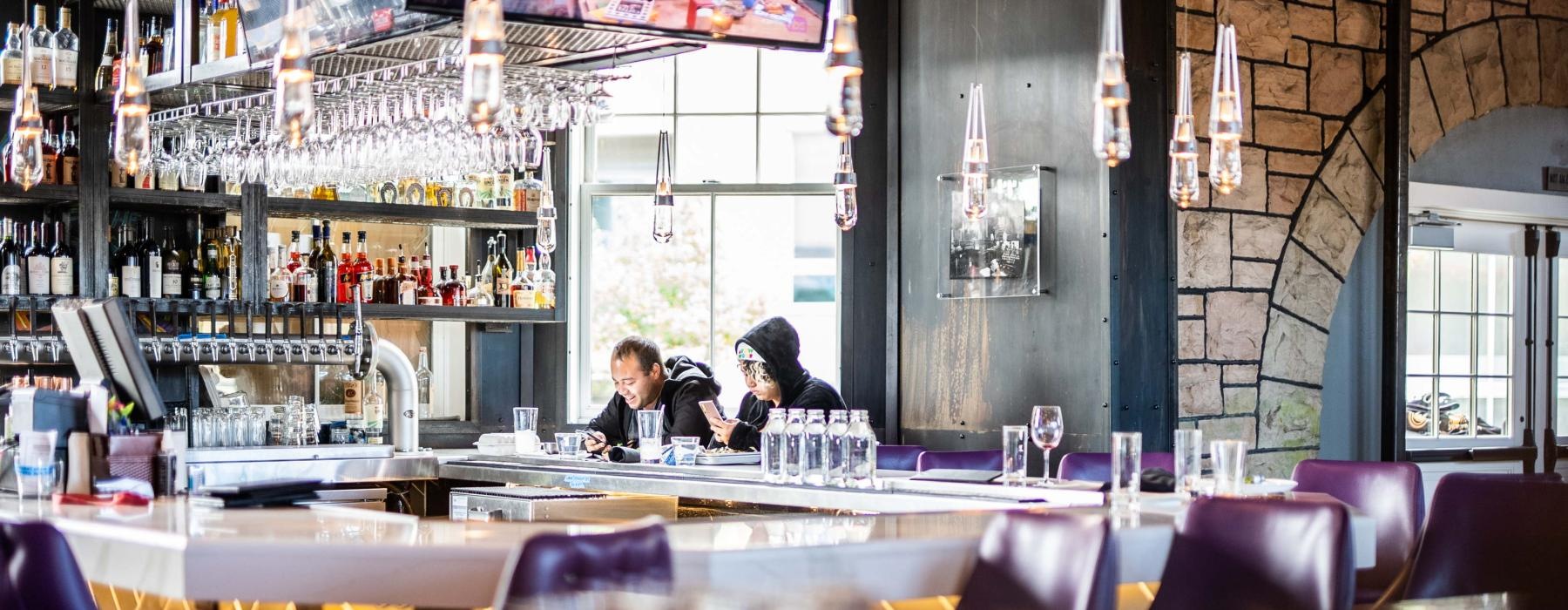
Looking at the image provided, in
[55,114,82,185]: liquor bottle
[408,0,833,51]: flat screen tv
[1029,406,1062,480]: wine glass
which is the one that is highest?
[408,0,833,51]: flat screen tv

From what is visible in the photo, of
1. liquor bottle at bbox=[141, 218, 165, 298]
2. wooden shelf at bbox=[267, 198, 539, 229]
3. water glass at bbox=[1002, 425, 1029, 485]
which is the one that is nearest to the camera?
water glass at bbox=[1002, 425, 1029, 485]

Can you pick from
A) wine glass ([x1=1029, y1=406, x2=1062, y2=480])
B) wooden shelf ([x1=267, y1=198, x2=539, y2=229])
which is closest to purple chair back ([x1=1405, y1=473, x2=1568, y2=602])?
wine glass ([x1=1029, y1=406, x2=1062, y2=480])

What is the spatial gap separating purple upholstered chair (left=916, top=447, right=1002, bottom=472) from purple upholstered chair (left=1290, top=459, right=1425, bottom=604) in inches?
46.2

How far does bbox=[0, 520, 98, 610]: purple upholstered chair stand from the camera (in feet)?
10.7

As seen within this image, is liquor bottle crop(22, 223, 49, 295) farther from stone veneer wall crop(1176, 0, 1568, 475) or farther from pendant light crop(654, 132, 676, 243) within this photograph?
stone veneer wall crop(1176, 0, 1568, 475)

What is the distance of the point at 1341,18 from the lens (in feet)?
24.2

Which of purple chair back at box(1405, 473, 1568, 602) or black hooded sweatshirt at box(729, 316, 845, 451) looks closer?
purple chair back at box(1405, 473, 1568, 602)

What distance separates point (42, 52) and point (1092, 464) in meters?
4.46

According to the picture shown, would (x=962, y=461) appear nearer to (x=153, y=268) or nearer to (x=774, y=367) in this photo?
(x=774, y=367)

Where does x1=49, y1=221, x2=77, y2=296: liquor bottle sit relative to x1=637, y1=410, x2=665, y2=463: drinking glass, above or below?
above

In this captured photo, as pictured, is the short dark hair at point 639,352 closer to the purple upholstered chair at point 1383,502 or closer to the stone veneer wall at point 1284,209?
the stone veneer wall at point 1284,209

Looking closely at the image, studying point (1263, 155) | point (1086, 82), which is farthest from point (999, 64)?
point (1263, 155)

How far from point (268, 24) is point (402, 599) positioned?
2541 mm

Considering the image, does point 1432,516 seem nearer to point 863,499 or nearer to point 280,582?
point 863,499
